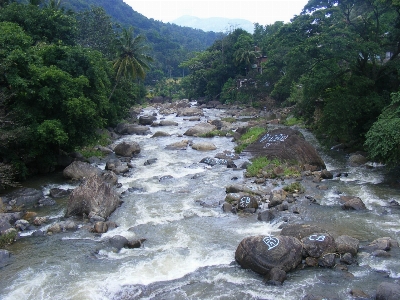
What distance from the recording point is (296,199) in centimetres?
1691

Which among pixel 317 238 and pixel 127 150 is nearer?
pixel 317 238

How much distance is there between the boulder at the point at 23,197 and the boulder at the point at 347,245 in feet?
41.0

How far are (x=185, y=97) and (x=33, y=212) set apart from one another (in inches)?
2619

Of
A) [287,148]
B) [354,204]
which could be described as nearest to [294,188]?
[354,204]

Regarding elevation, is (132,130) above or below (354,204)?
below

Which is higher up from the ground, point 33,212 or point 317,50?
point 317,50

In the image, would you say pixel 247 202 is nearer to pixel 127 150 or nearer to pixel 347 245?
pixel 347 245

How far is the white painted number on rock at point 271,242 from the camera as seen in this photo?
11.0m

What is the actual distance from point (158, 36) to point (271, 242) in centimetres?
11803

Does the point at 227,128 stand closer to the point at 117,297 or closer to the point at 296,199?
the point at 296,199

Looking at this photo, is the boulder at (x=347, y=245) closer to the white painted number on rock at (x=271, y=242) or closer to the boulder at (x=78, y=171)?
the white painted number on rock at (x=271, y=242)

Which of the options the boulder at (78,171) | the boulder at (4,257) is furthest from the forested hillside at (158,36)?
the boulder at (4,257)

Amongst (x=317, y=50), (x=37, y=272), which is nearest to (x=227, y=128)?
(x=317, y=50)

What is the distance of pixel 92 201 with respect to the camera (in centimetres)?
1552
